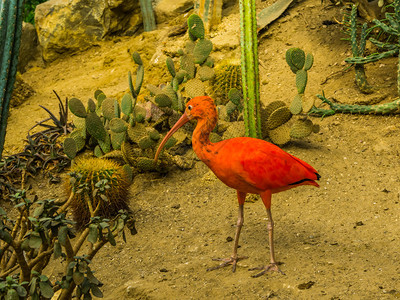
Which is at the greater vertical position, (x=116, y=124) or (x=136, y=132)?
(x=116, y=124)

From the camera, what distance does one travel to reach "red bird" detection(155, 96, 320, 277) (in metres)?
3.67

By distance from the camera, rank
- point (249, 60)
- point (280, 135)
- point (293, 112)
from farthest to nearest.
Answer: point (280, 135)
point (293, 112)
point (249, 60)

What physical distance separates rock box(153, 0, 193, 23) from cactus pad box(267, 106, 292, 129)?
3976 mm

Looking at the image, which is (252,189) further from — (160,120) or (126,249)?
(160,120)

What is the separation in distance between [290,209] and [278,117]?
1.04 meters

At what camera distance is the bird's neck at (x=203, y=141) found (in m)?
3.77

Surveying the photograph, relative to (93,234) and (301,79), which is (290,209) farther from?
(93,234)

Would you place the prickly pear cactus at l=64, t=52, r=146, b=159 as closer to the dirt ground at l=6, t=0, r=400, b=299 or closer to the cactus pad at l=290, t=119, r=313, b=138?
the dirt ground at l=6, t=0, r=400, b=299

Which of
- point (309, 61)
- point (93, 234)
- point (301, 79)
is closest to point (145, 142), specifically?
point (301, 79)

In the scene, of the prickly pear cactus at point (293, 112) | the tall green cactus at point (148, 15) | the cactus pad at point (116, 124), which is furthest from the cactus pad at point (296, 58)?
the tall green cactus at point (148, 15)

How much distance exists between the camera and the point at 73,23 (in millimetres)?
9078

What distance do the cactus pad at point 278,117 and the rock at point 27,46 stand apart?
510cm

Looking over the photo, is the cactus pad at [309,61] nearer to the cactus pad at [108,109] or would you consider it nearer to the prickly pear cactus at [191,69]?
the prickly pear cactus at [191,69]

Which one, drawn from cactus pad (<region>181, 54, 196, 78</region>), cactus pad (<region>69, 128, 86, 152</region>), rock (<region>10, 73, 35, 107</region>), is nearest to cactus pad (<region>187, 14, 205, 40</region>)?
cactus pad (<region>181, 54, 196, 78</region>)
